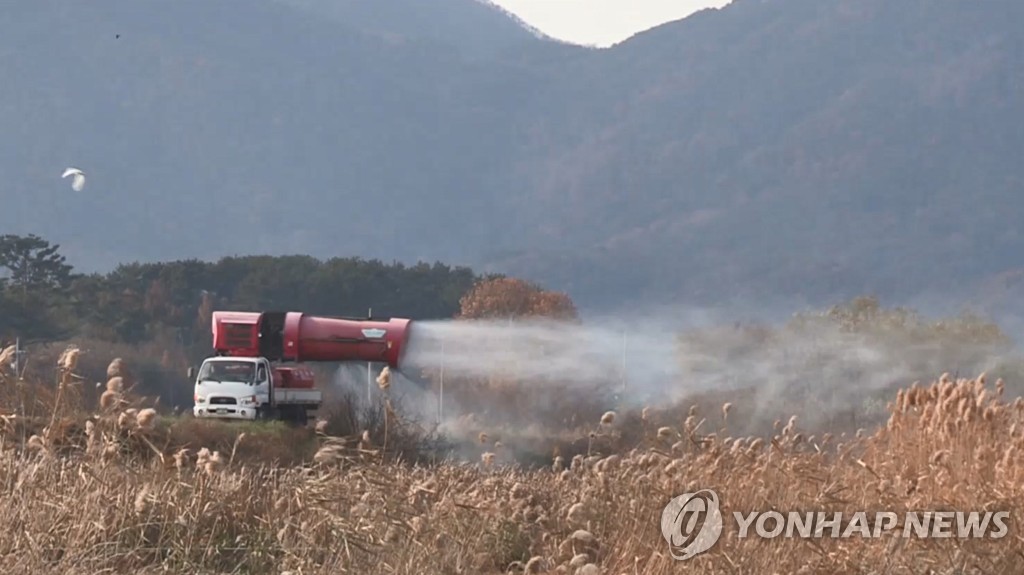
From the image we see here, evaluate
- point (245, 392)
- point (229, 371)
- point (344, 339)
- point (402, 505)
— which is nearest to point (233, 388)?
point (245, 392)

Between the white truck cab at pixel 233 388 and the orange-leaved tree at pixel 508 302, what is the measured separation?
4189 centimetres

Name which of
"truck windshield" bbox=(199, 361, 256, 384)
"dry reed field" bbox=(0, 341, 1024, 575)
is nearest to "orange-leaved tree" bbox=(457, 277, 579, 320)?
"truck windshield" bbox=(199, 361, 256, 384)

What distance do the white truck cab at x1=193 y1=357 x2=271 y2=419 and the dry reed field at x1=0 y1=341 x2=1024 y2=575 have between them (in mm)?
24378

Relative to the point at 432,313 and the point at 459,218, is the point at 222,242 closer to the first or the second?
the point at 459,218

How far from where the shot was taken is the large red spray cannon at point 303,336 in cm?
3706

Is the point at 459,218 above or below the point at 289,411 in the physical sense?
above

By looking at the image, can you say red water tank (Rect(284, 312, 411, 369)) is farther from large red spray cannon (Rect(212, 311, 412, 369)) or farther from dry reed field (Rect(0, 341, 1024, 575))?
dry reed field (Rect(0, 341, 1024, 575))

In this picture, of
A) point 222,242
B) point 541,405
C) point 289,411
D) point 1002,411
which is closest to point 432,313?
point 541,405

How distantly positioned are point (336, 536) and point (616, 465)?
4.02m

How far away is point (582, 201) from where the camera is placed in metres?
198

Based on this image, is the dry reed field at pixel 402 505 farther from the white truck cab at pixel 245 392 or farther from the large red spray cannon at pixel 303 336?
the large red spray cannon at pixel 303 336

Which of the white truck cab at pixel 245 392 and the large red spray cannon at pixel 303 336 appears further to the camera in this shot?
the large red spray cannon at pixel 303 336

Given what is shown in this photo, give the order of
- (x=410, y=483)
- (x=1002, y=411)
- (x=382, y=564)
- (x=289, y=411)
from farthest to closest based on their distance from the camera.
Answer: (x=289, y=411)
(x=1002, y=411)
(x=410, y=483)
(x=382, y=564)

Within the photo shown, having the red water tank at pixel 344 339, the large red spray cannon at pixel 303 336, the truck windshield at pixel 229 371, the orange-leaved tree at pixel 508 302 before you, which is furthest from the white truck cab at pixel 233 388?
the orange-leaved tree at pixel 508 302
